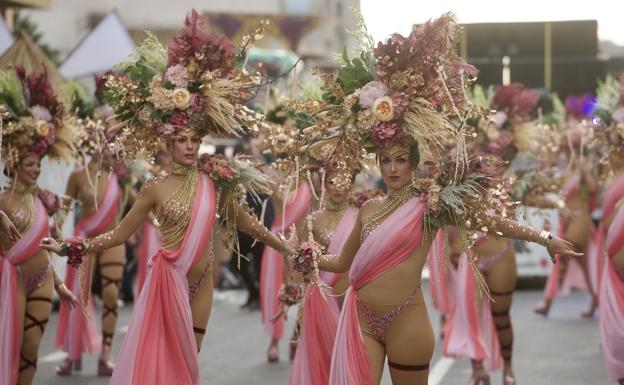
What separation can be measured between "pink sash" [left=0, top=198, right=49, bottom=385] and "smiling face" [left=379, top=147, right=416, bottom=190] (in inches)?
112

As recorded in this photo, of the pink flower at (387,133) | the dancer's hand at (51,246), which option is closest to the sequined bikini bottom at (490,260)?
the pink flower at (387,133)

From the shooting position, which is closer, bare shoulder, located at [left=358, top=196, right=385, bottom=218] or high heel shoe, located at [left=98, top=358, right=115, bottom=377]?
bare shoulder, located at [left=358, top=196, right=385, bottom=218]

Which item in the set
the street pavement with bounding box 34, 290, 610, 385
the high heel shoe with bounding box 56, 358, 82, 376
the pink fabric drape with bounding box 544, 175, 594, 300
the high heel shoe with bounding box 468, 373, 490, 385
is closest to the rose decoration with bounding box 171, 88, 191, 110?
the street pavement with bounding box 34, 290, 610, 385

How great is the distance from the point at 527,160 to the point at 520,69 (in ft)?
22.3

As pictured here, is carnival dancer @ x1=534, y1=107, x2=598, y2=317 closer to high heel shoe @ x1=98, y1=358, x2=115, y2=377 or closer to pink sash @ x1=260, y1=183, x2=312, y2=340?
pink sash @ x1=260, y1=183, x2=312, y2=340

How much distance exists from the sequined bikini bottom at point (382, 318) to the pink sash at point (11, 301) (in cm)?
276

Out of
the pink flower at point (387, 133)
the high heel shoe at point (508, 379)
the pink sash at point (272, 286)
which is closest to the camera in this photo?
the pink flower at point (387, 133)

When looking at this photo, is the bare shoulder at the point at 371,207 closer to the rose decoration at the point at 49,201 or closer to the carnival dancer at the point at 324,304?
the carnival dancer at the point at 324,304

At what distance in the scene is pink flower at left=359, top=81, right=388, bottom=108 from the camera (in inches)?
271

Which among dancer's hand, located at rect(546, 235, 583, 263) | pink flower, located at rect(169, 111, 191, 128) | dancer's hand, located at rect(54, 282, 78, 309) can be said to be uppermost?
pink flower, located at rect(169, 111, 191, 128)

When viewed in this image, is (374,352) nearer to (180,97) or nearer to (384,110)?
(384,110)

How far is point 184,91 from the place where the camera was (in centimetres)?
Result: 764

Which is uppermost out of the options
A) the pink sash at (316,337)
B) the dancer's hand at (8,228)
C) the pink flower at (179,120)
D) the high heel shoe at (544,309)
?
the pink flower at (179,120)

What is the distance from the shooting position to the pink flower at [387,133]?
6.78 meters
